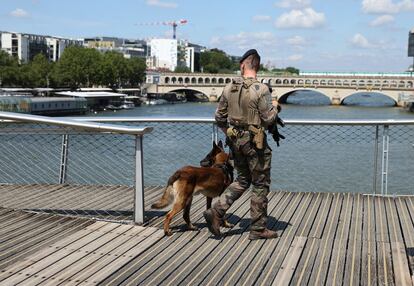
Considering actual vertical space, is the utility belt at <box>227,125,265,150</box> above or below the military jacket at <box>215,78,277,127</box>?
below

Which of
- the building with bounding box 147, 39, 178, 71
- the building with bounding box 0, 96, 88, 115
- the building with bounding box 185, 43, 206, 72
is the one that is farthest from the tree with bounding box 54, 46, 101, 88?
the building with bounding box 185, 43, 206, 72

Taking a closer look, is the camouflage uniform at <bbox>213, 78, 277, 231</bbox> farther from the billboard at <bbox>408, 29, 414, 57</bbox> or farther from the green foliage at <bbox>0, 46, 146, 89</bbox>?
the billboard at <bbox>408, 29, 414, 57</bbox>

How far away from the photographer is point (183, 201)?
551 cm

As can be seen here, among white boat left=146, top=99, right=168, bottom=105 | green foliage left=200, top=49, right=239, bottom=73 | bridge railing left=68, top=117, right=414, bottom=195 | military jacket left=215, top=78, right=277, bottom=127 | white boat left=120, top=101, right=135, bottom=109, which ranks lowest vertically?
white boat left=146, top=99, right=168, bottom=105

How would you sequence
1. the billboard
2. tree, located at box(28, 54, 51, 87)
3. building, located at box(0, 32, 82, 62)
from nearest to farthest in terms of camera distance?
tree, located at box(28, 54, 51, 87)
building, located at box(0, 32, 82, 62)
the billboard

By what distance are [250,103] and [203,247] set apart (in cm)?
127

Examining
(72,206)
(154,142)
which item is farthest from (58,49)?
(72,206)

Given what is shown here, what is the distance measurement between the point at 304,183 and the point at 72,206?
27.8ft

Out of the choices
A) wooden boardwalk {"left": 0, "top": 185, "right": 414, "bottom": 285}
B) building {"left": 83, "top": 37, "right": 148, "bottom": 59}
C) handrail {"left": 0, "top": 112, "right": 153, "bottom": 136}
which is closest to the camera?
wooden boardwalk {"left": 0, "top": 185, "right": 414, "bottom": 285}

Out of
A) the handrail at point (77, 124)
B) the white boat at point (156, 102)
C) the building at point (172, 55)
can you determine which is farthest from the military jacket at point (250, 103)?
the building at point (172, 55)

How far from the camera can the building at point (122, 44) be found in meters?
176

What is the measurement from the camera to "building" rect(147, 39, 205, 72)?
182750 millimetres

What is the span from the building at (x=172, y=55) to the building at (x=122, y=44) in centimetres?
381

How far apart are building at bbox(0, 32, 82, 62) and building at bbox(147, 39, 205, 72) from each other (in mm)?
38332
